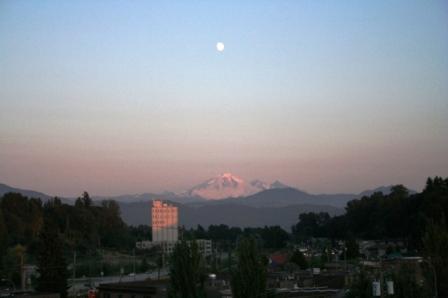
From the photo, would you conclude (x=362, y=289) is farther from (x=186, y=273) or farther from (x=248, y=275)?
(x=186, y=273)

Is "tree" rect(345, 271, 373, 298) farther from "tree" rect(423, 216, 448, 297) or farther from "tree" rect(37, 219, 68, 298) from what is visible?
"tree" rect(37, 219, 68, 298)

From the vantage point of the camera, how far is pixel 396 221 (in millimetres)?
63000

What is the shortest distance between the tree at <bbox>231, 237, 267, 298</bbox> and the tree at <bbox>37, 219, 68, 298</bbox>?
13.9 m

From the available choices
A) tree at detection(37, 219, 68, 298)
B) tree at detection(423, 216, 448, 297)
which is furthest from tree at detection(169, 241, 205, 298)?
tree at detection(37, 219, 68, 298)

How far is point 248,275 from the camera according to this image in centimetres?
2097

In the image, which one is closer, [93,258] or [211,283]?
[211,283]

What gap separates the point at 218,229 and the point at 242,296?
289 ft

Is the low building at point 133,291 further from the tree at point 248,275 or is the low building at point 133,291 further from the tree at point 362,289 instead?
the tree at point 362,289

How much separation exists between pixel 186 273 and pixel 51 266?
13.9m

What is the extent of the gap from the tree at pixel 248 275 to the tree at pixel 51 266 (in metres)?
13.9

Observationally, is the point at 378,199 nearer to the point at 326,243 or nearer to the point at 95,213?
the point at 326,243

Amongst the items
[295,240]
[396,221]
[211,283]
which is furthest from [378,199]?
[211,283]

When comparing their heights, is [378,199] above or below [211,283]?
above

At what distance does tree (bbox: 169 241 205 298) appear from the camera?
22.0 m
